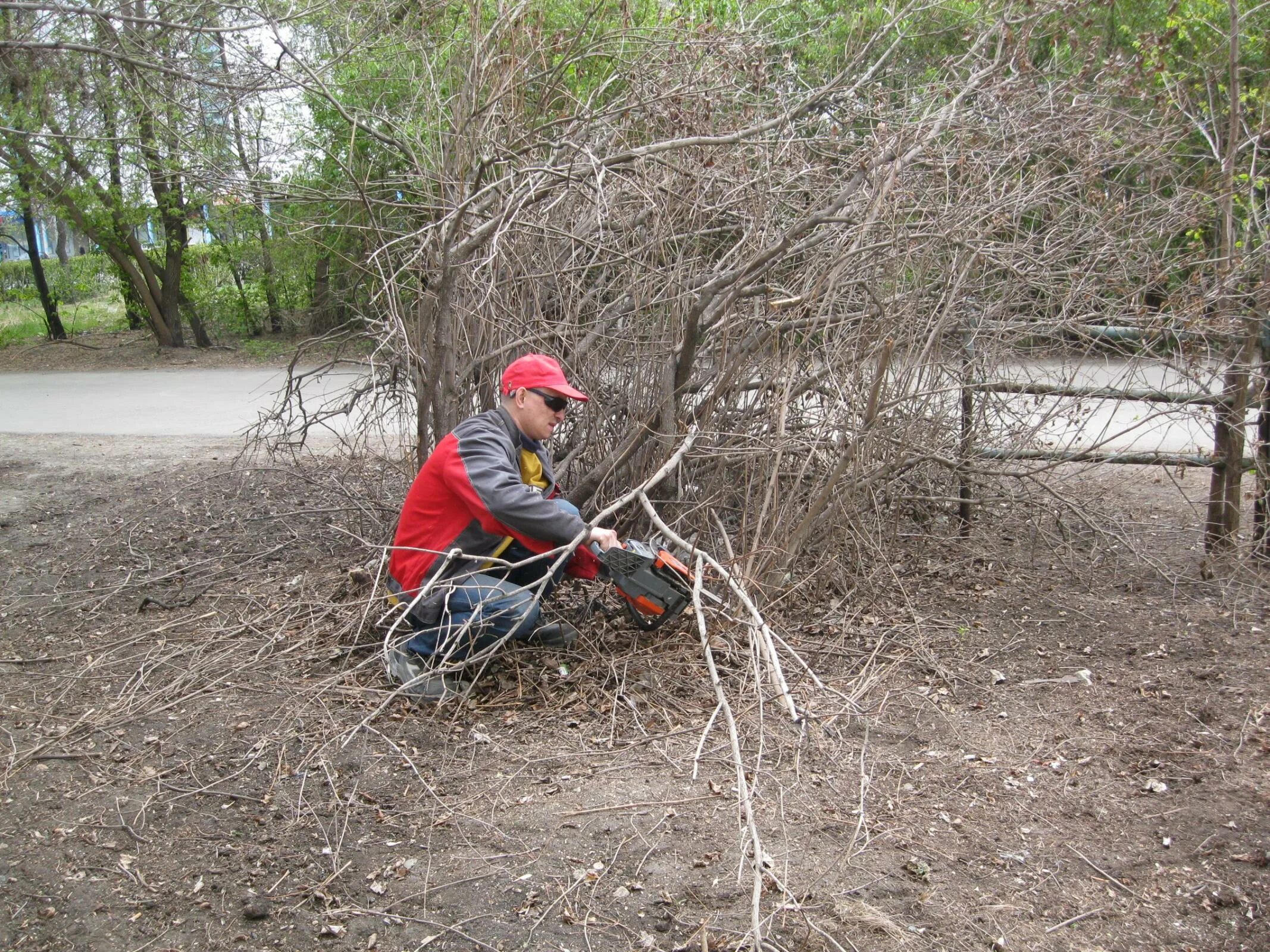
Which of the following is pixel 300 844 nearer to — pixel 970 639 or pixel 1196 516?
pixel 970 639

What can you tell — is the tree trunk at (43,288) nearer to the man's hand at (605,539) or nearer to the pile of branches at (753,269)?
the pile of branches at (753,269)

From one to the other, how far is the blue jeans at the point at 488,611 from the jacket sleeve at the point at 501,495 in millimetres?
80

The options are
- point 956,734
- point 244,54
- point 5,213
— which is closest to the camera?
point 956,734

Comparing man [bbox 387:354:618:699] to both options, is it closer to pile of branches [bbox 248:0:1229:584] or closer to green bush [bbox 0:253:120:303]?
pile of branches [bbox 248:0:1229:584]

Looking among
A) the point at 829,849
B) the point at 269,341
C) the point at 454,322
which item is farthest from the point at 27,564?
the point at 269,341

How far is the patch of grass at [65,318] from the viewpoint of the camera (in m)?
17.5

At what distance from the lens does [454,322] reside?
4996mm

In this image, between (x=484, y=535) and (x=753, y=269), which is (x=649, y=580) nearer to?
(x=484, y=535)

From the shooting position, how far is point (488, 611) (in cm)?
409

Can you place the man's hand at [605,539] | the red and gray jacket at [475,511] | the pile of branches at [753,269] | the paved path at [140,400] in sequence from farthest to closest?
the paved path at [140,400] < the pile of branches at [753,269] < the red and gray jacket at [475,511] < the man's hand at [605,539]

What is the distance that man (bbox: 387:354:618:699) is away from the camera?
12.9ft

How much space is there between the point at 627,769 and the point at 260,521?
348 centimetres

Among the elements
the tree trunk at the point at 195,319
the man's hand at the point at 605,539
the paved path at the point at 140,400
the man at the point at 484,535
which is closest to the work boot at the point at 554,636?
the man at the point at 484,535

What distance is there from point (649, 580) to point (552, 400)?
→ 78cm
